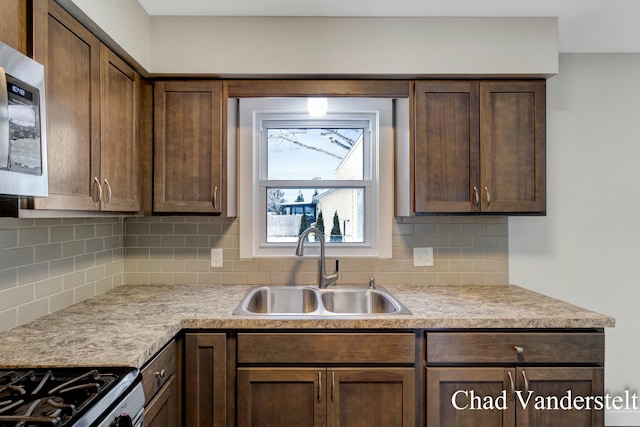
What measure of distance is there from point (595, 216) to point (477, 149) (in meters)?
1.03

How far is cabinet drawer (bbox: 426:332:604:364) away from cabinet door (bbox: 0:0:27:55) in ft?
5.93

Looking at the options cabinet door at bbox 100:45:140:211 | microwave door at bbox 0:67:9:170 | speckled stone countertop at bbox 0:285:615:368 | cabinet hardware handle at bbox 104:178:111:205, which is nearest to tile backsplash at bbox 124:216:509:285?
speckled stone countertop at bbox 0:285:615:368

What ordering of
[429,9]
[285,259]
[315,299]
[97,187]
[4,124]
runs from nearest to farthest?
[4,124] → [97,187] → [429,9] → [315,299] → [285,259]

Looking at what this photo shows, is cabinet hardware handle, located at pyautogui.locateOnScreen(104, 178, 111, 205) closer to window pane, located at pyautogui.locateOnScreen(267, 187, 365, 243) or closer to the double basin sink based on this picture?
the double basin sink

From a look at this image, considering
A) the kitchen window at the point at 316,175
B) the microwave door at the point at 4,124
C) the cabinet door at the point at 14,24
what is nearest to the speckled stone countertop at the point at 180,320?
the kitchen window at the point at 316,175

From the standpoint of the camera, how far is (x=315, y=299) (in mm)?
2188

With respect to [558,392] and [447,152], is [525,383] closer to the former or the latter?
[558,392]

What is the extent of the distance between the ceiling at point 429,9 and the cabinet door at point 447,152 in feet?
1.30

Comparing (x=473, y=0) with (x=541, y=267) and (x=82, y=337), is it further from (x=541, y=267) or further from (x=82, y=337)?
(x=82, y=337)

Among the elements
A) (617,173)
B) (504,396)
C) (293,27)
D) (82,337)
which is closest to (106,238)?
(82,337)

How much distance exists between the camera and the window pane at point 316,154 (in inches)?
96.8

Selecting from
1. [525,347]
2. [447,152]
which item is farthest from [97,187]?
[525,347]

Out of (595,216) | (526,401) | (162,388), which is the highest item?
(595,216)

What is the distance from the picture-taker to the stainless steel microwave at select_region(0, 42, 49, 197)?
90 centimetres
